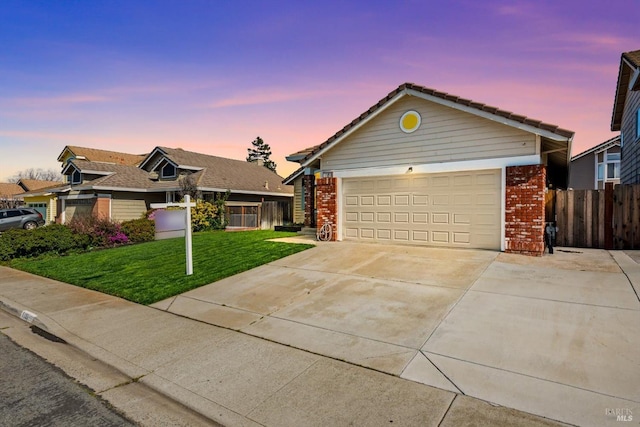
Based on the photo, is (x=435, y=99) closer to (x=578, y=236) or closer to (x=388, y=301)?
(x=578, y=236)

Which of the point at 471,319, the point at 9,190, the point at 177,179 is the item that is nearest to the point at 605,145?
the point at 471,319

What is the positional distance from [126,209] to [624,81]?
96.8 ft

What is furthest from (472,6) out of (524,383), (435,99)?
(524,383)

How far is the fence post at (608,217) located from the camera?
9992mm

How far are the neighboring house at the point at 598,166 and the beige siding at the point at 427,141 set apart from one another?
21579 millimetres

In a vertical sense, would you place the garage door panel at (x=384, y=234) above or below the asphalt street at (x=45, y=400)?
above

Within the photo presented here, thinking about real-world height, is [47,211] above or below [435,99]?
below

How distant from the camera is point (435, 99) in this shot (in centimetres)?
1044

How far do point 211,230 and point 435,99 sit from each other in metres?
16.1

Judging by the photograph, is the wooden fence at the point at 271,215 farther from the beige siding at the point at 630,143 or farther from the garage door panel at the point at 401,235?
the beige siding at the point at 630,143

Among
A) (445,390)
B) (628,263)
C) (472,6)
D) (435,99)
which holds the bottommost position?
(445,390)

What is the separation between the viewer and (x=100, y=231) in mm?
15516

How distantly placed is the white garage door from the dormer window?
687 inches

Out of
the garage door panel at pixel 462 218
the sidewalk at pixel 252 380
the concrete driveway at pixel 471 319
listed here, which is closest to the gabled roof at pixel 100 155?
the concrete driveway at pixel 471 319
